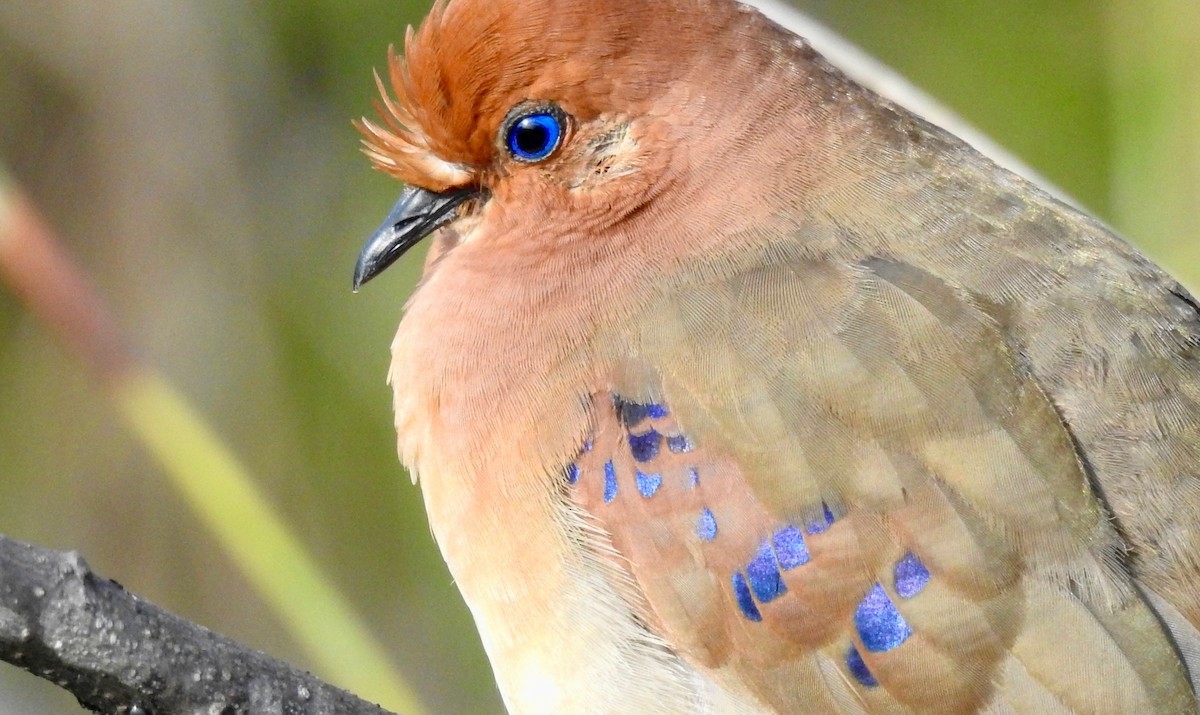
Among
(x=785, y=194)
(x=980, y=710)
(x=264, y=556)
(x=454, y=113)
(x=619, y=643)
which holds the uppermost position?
(x=785, y=194)

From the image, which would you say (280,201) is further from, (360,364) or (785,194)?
(785,194)

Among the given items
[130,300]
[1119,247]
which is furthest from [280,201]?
[1119,247]

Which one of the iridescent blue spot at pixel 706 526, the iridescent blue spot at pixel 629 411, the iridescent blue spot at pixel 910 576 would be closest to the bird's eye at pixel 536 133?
the iridescent blue spot at pixel 629 411

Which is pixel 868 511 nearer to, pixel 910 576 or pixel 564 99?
pixel 910 576

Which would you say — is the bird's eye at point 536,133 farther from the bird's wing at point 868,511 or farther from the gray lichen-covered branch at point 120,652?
the gray lichen-covered branch at point 120,652

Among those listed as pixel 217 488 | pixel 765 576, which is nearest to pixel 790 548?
pixel 765 576

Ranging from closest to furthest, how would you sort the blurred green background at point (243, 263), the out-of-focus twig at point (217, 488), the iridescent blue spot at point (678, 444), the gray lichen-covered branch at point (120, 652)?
the gray lichen-covered branch at point (120, 652) → the iridescent blue spot at point (678, 444) → the out-of-focus twig at point (217, 488) → the blurred green background at point (243, 263)

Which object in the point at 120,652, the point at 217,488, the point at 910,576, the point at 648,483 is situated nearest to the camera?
the point at 120,652
